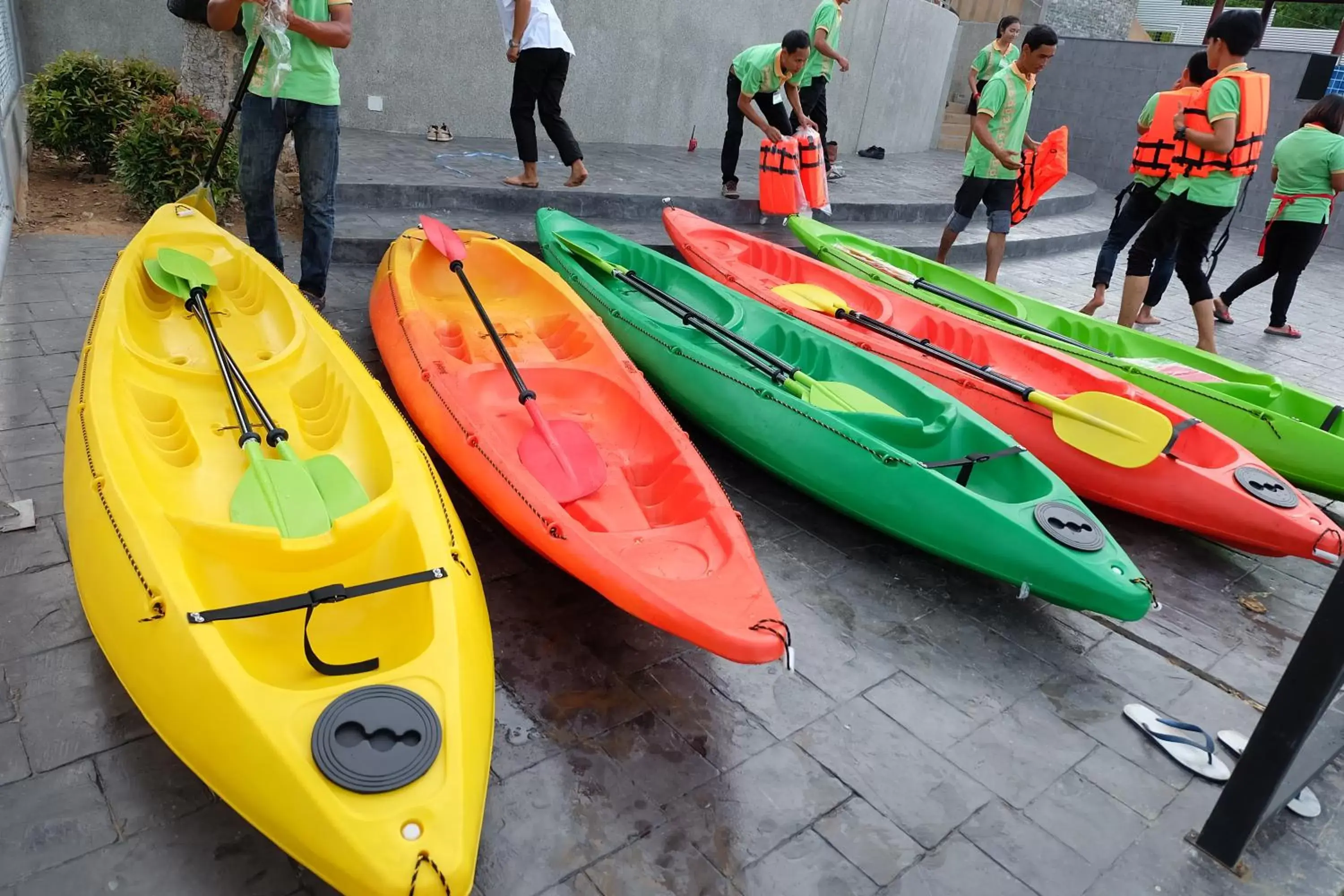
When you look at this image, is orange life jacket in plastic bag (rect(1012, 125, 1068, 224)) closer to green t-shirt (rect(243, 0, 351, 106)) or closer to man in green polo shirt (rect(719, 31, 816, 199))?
man in green polo shirt (rect(719, 31, 816, 199))

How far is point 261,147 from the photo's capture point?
394cm

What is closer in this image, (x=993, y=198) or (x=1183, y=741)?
(x=1183, y=741)

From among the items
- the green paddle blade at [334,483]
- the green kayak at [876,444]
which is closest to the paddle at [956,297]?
the green kayak at [876,444]

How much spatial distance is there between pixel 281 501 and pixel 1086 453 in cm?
304

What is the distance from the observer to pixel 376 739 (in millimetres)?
1729

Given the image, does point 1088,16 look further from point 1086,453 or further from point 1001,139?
point 1086,453

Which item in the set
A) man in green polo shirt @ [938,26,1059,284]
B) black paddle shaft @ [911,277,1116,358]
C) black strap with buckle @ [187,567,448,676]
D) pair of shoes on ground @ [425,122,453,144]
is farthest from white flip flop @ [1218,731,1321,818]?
pair of shoes on ground @ [425,122,453,144]

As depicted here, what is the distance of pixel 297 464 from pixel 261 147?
7.24 feet

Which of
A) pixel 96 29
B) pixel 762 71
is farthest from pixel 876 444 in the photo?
pixel 96 29

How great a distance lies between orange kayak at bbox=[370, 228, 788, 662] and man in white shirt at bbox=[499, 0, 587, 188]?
5.68 feet

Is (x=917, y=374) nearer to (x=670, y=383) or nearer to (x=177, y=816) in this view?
(x=670, y=383)

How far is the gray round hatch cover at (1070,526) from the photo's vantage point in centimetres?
289

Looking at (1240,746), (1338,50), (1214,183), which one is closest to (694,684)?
(1240,746)

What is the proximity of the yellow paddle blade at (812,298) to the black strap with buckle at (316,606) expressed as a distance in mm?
2992
